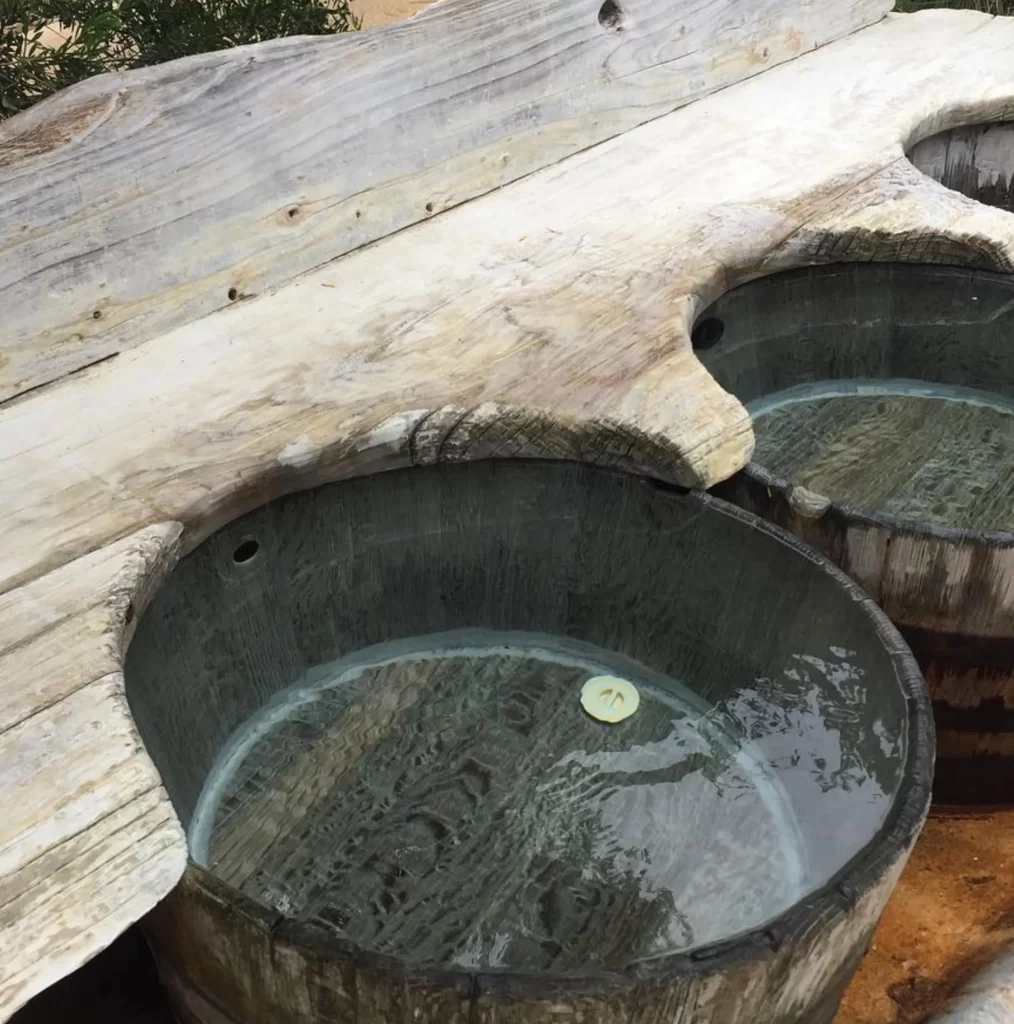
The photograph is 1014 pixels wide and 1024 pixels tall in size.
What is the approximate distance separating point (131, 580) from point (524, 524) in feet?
2.62

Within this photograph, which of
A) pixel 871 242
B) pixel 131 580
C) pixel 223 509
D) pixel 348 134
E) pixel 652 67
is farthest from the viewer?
pixel 652 67

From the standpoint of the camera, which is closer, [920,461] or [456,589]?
[456,589]

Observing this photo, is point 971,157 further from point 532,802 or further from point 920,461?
point 532,802

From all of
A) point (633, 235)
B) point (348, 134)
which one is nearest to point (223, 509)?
point (348, 134)

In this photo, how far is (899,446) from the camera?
2908mm

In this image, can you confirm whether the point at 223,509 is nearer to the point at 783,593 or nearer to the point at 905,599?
the point at 783,593

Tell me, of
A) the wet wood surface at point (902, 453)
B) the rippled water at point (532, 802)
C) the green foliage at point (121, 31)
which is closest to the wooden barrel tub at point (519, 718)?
the rippled water at point (532, 802)

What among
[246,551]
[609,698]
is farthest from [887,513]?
[246,551]

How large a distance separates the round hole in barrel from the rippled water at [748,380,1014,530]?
0.88m

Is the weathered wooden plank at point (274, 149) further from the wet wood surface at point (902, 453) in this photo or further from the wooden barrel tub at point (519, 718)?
the wet wood surface at point (902, 453)

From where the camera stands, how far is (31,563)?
161cm

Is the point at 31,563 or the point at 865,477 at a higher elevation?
the point at 31,563

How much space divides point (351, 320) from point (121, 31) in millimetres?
1563

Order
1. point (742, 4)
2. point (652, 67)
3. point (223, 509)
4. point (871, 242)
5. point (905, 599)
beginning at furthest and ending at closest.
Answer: point (742, 4)
point (652, 67)
point (871, 242)
point (905, 599)
point (223, 509)
